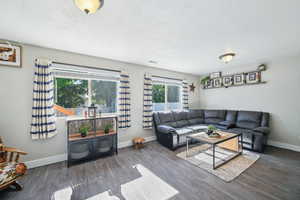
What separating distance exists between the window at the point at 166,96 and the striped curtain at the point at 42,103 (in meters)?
2.92

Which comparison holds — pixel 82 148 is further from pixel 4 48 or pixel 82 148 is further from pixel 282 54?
pixel 282 54

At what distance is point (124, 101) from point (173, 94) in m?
2.29

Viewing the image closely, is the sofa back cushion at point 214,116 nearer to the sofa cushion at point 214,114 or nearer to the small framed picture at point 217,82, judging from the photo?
the sofa cushion at point 214,114

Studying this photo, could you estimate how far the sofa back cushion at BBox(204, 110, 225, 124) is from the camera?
4.38 metres

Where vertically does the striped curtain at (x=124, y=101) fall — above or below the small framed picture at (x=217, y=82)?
below

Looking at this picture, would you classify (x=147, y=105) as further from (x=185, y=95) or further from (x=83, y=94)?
(x=185, y=95)

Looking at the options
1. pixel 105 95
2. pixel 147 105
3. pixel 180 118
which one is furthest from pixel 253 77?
pixel 105 95

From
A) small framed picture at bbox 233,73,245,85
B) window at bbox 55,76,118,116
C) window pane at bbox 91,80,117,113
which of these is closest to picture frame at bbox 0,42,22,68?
window at bbox 55,76,118,116

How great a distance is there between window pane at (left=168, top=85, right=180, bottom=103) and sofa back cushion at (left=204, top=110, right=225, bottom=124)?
1.28 meters

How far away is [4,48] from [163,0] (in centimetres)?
299

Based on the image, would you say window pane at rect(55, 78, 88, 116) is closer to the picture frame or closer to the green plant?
the picture frame

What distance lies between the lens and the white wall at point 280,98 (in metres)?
3.16

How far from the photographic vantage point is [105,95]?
338 centimetres

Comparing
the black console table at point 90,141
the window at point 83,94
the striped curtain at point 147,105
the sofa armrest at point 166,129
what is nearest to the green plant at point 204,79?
the striped curtain at point 147,105
